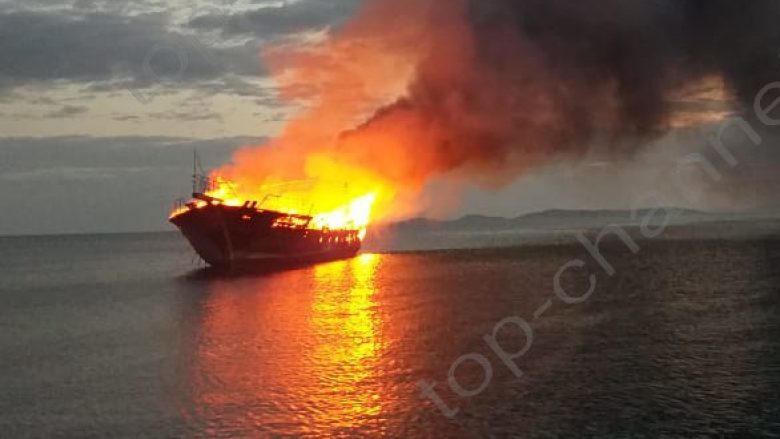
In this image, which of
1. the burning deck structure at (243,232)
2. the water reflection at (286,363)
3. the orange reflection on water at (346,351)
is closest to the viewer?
the water reflection at (286,363)

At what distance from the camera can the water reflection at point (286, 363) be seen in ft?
120

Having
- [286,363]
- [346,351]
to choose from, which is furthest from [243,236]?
[286,363]

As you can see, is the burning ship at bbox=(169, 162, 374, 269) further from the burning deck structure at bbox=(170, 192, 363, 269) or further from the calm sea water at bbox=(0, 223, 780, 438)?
the calm sea water at bbox=(0, 223, 780, 438)

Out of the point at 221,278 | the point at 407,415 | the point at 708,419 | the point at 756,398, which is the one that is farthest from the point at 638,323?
the point at 221,278

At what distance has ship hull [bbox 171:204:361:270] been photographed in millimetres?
119750

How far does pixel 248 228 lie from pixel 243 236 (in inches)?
78.5

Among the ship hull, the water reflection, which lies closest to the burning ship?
the ship hull

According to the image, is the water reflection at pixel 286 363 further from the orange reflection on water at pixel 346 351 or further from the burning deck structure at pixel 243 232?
the burning deck structure at pixel 243 232

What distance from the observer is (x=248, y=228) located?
4847 inches

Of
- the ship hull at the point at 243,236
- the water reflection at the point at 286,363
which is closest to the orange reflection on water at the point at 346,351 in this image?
the water reflection at the point at 286,363

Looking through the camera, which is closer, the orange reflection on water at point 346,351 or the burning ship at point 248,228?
the orange reflection on water at point 346,351

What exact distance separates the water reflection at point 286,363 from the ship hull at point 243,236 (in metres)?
27.3

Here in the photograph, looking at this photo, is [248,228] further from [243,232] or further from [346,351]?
[346,351]

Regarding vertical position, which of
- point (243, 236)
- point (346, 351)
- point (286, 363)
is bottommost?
point (286, 363)
